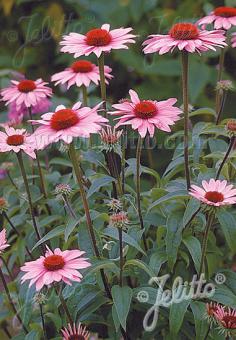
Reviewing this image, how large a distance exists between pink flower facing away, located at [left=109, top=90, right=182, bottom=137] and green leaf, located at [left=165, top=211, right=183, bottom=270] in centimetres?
17

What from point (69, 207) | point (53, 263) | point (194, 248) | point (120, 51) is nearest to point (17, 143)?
point (69, 207)

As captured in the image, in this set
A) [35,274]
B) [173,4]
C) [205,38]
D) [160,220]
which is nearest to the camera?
[35,274]

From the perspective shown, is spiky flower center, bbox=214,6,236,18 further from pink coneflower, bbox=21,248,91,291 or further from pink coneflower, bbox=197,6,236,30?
pink coneflower, bbox=21,248,91,291

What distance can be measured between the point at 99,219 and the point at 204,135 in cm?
33

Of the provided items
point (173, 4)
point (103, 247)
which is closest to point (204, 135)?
point (103, 247)

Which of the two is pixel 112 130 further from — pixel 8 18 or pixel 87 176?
pixel 8 18

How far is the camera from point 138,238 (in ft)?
3.83

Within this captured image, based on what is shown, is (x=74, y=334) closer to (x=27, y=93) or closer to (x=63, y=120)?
(x=63, y=120)

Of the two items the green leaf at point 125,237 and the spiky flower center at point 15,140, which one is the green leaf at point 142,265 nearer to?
the green leaf at point 125,237

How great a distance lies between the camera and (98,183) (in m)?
1.17

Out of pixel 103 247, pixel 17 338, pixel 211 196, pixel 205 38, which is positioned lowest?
pixel 17 338

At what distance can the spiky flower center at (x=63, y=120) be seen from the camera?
1041 millimetres

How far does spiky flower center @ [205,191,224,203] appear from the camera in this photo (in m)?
1.04

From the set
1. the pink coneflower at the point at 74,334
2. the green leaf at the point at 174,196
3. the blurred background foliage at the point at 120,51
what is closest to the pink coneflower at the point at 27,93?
the green leaf at the point at 174,196
